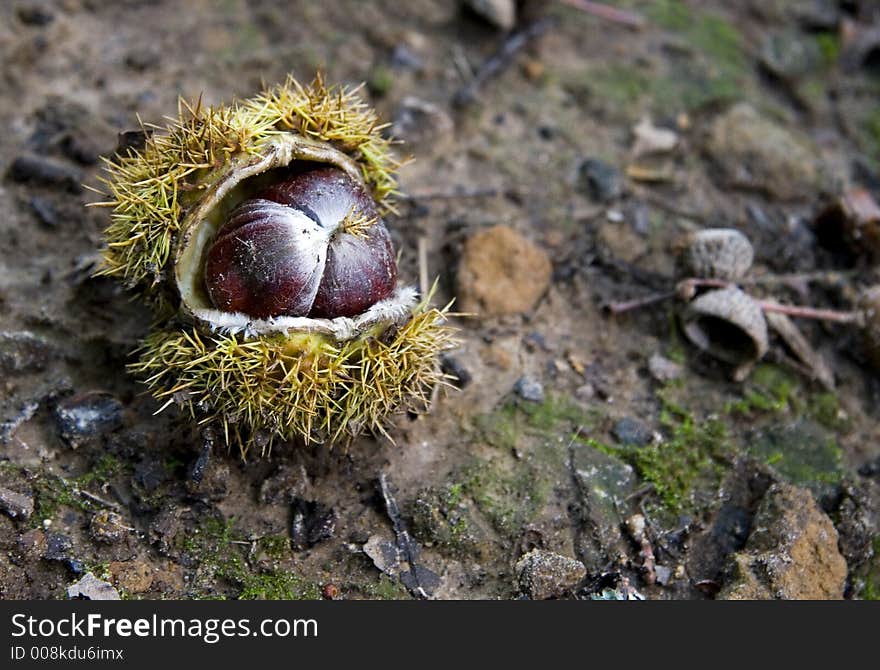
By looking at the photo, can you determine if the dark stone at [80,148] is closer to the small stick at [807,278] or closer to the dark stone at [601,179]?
the dark stone at [601,179]

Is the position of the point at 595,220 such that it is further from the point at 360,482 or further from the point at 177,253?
the point at 177,253

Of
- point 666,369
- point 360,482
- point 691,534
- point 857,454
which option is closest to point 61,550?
point 360,482

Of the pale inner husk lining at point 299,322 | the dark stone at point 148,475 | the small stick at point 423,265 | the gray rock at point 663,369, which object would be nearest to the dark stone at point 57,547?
the dark stone at point 148,475

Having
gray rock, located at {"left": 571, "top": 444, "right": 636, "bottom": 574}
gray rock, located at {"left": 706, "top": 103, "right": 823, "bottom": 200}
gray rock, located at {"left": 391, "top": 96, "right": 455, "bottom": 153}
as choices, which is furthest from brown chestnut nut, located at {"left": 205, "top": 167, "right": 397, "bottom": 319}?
gray rock, located at {"left": 706, "top": 103, "right": 823, "bottom": 200}

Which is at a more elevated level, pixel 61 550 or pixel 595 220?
pixel 595 220

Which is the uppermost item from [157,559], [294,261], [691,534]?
[294,261]

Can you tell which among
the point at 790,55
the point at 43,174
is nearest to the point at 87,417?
the point at 43,174
